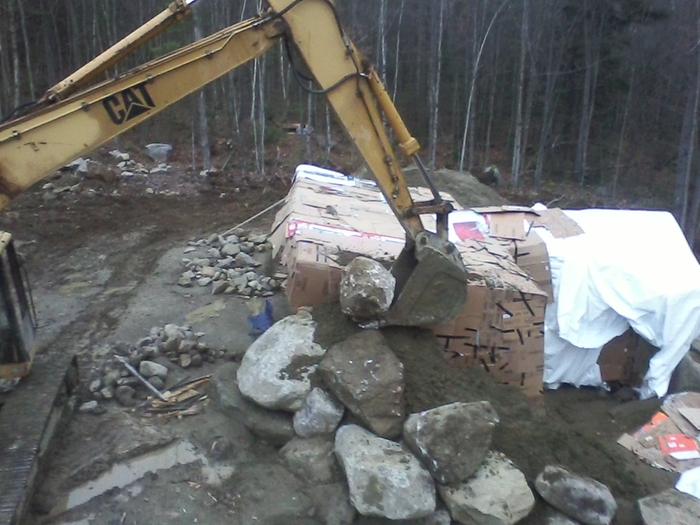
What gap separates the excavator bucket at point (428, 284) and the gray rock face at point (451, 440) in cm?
104

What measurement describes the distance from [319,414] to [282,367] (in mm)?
533

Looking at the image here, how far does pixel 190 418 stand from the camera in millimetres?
6137

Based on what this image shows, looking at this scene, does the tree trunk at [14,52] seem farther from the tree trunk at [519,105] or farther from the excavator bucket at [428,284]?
the excavator bucket at [428,284]

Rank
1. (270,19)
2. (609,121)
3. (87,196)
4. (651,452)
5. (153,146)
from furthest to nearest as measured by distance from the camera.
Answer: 1. (609,121)
2. (153,146)
3. (87,196)
4. (651,452)
5. (270,19)

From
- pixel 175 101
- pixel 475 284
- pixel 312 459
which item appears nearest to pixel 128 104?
pixel 175 101

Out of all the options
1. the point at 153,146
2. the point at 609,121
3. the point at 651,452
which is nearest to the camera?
the point at 651,452

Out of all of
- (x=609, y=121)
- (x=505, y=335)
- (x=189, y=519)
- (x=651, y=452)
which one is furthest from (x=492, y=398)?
(x=609, y=121)

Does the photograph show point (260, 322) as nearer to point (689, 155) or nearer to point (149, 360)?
point (149, 360)

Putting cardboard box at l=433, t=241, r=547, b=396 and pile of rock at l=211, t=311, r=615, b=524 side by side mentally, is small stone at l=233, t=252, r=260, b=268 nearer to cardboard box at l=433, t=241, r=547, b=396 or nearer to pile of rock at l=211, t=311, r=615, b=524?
pile of rock at l=211, t=311, r=615, b=524

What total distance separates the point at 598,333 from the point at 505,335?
1.48 meters

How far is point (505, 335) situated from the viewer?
7164 millimetres

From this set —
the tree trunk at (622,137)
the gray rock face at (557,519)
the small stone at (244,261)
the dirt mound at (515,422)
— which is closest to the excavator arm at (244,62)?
the dirt mound at (515,422)

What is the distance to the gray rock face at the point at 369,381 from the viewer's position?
5.57m

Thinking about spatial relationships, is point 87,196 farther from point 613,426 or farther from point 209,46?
point 613,426
